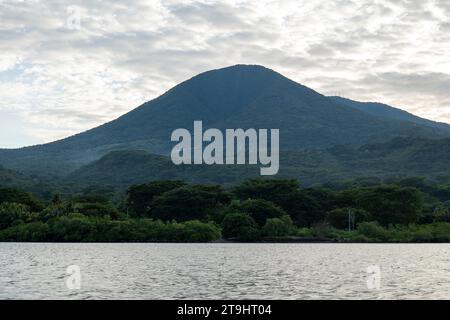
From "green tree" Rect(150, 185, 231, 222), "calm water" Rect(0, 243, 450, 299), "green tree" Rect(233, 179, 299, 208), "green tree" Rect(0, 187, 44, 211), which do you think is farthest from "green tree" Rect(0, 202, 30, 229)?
"calm water" Rect(0, 243, 450, 299)

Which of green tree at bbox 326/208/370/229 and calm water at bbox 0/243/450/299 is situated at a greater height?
green tree at bbox 326/208/370/229

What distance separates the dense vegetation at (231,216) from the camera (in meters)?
153

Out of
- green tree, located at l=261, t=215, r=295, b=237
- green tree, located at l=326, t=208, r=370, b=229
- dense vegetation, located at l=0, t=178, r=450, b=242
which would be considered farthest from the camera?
green tree, located at l=326, t=208, r=370, b=229

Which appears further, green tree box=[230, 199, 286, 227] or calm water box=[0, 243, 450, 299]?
green tree box=[230, 199, 286, 227]

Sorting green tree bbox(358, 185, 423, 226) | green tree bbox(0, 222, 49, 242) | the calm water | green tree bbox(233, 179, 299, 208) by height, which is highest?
green tree bbox(233, 179, 299, 208)

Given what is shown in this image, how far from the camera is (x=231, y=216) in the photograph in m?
157

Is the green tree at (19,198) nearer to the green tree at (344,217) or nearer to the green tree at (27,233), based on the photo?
the green tree at (27,233)

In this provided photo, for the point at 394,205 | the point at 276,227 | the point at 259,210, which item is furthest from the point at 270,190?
the point at 394,205

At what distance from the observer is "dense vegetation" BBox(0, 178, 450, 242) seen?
153125 millimetres

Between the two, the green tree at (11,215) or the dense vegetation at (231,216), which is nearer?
the dense vegetation at (231,216)

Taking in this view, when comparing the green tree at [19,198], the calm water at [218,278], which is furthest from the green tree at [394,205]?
the calm water at [218,278]

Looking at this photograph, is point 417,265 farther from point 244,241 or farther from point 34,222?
point 34,222

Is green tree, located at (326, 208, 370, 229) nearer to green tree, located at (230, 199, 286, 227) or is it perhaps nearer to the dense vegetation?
the dense vegetation

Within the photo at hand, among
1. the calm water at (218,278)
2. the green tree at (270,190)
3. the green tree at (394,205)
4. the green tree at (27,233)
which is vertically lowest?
the calm water at (218,278)
